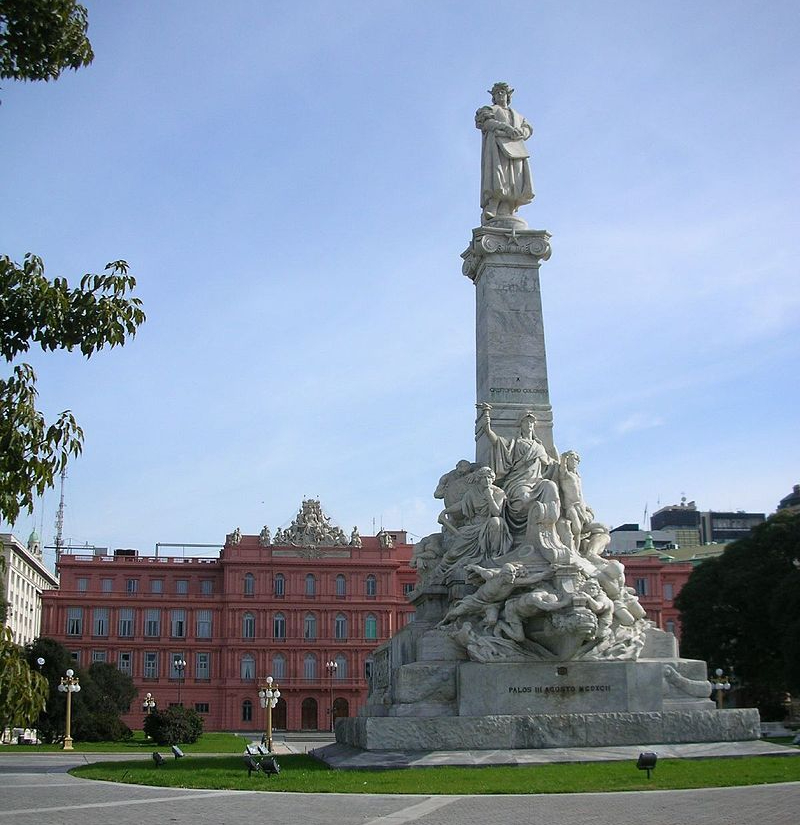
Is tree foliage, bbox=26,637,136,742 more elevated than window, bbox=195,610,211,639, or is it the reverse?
window, bbox=195,610,211,639

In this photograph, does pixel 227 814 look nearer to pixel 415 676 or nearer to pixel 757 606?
pixel 415 676

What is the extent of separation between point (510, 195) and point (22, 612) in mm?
68747

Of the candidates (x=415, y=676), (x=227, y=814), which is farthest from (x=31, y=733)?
(x=227, y=814)

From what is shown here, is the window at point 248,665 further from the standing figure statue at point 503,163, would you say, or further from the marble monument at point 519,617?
the standing figure statue at point 503,163

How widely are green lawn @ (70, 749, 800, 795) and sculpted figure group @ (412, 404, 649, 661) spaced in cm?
243

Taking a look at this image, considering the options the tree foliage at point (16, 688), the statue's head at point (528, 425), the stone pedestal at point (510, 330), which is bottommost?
the tree foliage at point (16, 688)

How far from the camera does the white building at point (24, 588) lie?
248 feet

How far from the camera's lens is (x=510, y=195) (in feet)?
79.5

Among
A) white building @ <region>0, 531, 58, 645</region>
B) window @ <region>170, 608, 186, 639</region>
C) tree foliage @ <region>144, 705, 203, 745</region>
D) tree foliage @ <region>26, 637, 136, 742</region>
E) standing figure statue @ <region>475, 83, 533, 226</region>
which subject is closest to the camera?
A: standing figure statue @ <region>475, 83, 533, 226</region>

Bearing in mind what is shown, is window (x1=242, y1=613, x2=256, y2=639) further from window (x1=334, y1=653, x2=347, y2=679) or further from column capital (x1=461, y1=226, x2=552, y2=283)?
column capital (x1=461, y1=226, x2=552, y2=283)

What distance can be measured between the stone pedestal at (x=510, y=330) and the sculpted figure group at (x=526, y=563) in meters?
0.42

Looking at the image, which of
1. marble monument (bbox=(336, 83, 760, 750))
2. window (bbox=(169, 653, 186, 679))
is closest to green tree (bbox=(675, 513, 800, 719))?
marble monument (bbox=(336, 83, 760, 750))

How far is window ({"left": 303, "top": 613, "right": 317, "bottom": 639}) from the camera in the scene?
85.1 m

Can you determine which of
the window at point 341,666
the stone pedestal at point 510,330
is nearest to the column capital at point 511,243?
the stone pedestal at point 510,330
